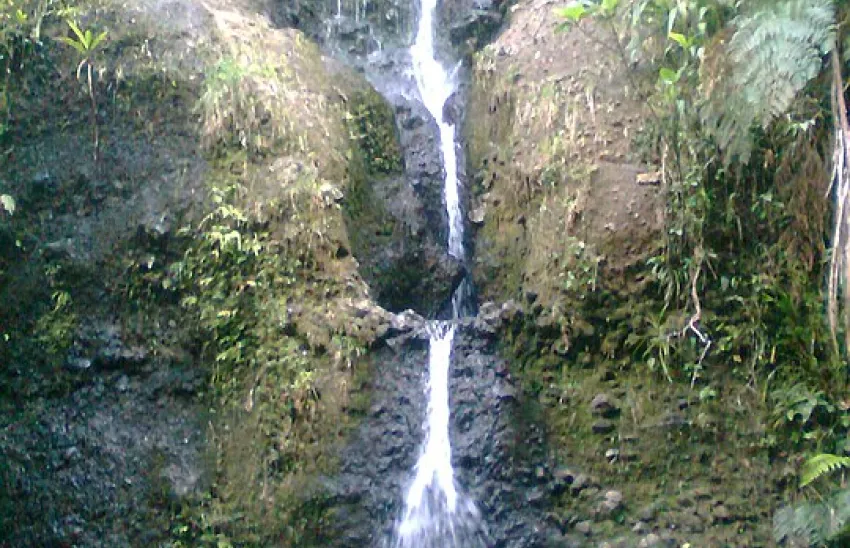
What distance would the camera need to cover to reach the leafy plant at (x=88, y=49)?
22.4ft

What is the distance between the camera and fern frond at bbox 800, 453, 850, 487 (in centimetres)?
496

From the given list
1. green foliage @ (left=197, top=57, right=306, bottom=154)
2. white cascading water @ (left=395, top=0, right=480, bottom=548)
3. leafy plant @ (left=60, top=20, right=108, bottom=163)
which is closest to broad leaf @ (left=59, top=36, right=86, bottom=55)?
leafy plant @ (left=60, top=20, right=108, bottom=163)

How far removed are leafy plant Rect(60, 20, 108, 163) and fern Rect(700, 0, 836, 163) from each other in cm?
449

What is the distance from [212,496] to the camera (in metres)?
5.70

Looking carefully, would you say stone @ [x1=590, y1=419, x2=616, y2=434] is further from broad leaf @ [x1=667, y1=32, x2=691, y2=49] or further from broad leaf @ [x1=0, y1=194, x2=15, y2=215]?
broad leaf @ [x1=0, y1=194, x2=15, y2=215]

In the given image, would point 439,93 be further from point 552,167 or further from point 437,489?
point 437,489

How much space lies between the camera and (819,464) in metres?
5.00

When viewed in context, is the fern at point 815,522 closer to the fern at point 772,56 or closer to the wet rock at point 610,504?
the wet rock at point 610,504

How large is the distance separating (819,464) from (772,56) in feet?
7.56

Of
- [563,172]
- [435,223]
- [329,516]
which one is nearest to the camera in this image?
[329,516]

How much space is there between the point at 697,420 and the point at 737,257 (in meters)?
1.11

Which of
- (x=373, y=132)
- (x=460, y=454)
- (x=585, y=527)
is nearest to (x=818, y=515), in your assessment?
(x=585, y=527)

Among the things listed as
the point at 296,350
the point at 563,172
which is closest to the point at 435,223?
the point at 563,172

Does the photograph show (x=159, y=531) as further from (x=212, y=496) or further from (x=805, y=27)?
(x=805, y=27)
